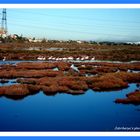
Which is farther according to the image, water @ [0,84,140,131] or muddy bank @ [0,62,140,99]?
muddy bank @ [0,62,140,99]

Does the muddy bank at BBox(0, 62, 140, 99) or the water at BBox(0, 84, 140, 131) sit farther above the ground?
the muddy bank at BBox(0, 62, 140, 99)

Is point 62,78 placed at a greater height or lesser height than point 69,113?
greater

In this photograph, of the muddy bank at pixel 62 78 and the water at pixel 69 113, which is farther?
the muddy bank at pixel 62 78

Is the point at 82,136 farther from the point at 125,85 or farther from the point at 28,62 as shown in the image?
the point at 28,62

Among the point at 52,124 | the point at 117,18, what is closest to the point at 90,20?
the point at 117,18

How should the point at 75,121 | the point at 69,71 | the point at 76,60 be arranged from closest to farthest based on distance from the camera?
the point at 75,121
the point at 69,71
the point at 76,60

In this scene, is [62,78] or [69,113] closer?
[69,113]

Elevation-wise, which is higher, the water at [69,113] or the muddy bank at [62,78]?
the muddy bank at [62,78]
